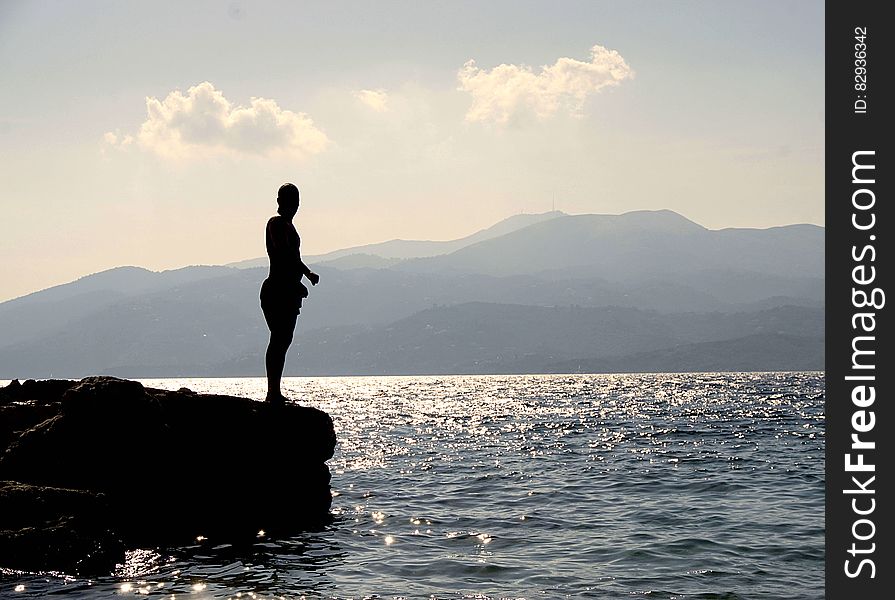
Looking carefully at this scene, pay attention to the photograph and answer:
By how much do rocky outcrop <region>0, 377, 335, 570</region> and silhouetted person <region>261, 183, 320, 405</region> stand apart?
43.5 inches

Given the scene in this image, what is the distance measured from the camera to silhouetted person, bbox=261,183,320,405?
16.0 metres

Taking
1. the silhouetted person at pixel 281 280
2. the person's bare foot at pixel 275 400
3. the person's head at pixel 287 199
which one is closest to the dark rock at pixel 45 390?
the person's bare foot at pixel 275 400

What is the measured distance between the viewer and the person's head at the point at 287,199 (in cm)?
1617

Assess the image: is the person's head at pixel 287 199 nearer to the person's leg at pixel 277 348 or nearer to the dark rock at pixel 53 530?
the person's leg at pixel 277 348

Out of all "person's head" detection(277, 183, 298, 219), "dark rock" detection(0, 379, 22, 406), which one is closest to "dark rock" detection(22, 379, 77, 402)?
"dark rock" detection(0, 379, 22, 406)

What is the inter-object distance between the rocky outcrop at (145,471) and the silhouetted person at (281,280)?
111 centimetres

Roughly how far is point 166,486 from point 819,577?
1130cm

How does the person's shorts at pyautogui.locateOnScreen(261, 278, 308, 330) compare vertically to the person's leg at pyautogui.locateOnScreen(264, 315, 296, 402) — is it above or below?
above

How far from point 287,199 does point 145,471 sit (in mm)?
6232

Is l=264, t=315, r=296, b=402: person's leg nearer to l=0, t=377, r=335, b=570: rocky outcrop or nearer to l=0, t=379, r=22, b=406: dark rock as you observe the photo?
l=0, t=377, r=335, b=570: rocky outcrop

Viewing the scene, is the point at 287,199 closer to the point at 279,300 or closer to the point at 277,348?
the point at 279,300

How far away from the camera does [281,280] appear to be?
16.1m

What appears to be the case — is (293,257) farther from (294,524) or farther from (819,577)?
(819,577)
